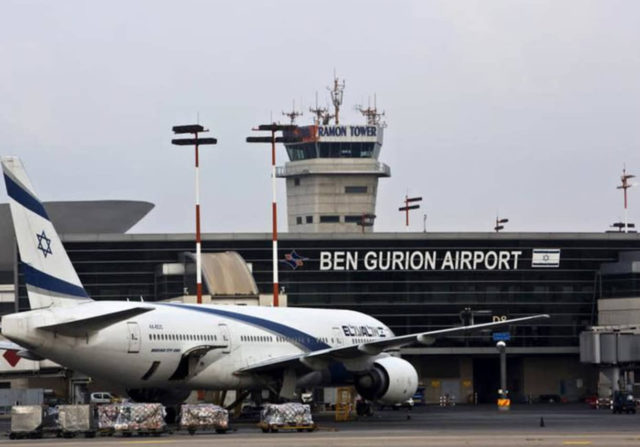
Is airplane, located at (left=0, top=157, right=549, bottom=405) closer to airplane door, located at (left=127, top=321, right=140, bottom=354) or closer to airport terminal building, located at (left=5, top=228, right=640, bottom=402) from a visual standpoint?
airplane door, located at (left=127, top=321, right=140, bottom=354)

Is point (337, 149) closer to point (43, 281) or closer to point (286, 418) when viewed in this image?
point (43, 281)

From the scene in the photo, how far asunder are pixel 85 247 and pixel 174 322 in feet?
164

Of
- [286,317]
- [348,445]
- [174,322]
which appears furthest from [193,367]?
[348,445]

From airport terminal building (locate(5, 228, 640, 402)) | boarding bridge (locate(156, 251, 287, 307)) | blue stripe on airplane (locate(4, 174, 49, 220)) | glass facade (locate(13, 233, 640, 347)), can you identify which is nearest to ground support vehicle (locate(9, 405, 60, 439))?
blue stripe on airplane (locate(4, 174, 49, 220))

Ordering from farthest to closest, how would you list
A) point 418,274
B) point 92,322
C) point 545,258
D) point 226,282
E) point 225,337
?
point 545,258
point 418,274
point 226,282
point 225,337
point 92,322

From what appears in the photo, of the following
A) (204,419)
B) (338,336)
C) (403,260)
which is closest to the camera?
(204,419)

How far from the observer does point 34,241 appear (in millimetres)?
45844

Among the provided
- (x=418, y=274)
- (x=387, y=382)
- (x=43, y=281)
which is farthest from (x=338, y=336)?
(x=418, y=274)

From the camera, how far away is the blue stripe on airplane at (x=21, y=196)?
150ft

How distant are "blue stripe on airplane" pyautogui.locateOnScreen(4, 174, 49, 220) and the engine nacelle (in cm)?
1723

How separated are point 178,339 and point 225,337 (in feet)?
9.31

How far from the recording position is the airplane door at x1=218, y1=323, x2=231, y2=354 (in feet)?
172

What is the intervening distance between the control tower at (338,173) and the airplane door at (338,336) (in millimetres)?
89614

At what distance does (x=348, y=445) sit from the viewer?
36.1 metres
